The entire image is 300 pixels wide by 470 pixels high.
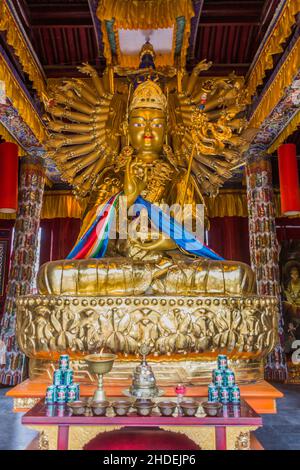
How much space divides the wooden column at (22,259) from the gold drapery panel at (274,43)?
3.12 metres

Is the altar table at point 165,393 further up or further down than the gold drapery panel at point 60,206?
further down

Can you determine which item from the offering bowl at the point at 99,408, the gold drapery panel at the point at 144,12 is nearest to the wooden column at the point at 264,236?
the gold drapery panel at the point at 144,12

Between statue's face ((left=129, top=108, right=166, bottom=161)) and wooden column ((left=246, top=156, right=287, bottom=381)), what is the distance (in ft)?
7.40

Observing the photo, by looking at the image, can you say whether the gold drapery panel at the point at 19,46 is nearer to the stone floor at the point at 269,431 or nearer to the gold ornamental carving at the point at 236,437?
the stone floor at the point at 269,431

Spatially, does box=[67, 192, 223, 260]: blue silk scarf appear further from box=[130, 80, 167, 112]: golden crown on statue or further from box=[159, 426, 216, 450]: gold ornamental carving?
box=[159, 426, 216, 450]: gold ornamental carving

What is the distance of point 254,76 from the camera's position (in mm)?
4676

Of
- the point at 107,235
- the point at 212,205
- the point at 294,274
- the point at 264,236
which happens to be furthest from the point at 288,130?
the point at 294,274

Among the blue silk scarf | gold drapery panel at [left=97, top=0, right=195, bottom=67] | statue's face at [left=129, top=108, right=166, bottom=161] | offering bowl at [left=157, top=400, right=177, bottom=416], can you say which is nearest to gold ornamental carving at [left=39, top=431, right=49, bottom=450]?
offering bowl at [left=157, top=400, right=177, bottom=416]

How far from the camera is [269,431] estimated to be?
2.75 m

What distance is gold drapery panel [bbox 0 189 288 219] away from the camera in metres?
7.37

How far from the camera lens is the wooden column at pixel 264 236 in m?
5.35

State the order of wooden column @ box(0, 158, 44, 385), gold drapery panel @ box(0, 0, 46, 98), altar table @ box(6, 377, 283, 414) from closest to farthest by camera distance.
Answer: altar table @ box(6, 377, 283, 414) → gold drapery panel @ box(0, 0, 46, 98) → wooden column @ box(0, 158, 44, 385)

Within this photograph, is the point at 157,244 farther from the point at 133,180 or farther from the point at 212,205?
the point at 212,205
